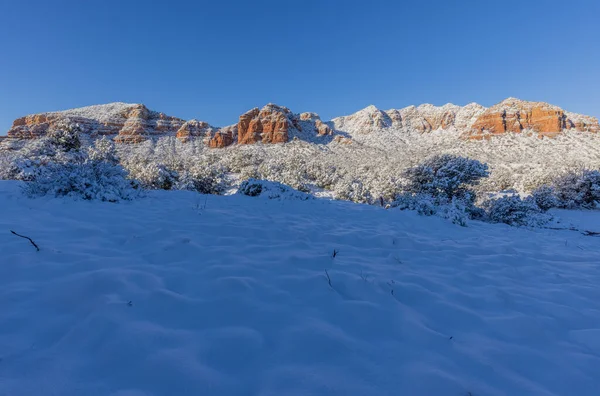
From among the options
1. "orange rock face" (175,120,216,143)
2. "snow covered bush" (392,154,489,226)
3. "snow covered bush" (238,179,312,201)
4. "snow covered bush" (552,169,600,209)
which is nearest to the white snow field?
"snow covered bush" (238,179,312,201)

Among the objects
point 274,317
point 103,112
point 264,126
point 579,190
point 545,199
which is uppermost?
point 103,112

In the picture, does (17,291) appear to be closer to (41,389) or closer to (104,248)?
(104,248)

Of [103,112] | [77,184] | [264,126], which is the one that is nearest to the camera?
[77,184]

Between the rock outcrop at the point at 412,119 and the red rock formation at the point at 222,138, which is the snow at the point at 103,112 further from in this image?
the rock outcrop at the point at 412,119

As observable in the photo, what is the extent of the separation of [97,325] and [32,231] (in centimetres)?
264

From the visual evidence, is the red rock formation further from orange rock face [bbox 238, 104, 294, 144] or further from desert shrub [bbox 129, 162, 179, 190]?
desert shrub [bbox 129, 162, 179, 190]

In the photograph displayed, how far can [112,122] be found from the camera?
7181 centimetres

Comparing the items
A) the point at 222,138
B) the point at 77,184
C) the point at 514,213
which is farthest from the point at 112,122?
the point at 514,213

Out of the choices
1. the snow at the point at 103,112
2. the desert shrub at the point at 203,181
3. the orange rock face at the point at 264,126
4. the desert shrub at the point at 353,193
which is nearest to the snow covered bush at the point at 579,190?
the desert shrub at the point at 353,193

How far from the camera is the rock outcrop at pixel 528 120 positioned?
6472cm

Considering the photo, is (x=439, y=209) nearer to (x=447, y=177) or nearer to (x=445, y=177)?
(x=445, y=177)

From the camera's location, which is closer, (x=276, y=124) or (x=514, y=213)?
(x=514, y=213)

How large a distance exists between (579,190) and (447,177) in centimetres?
665

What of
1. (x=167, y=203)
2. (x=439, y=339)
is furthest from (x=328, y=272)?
(x=167, y=203)
